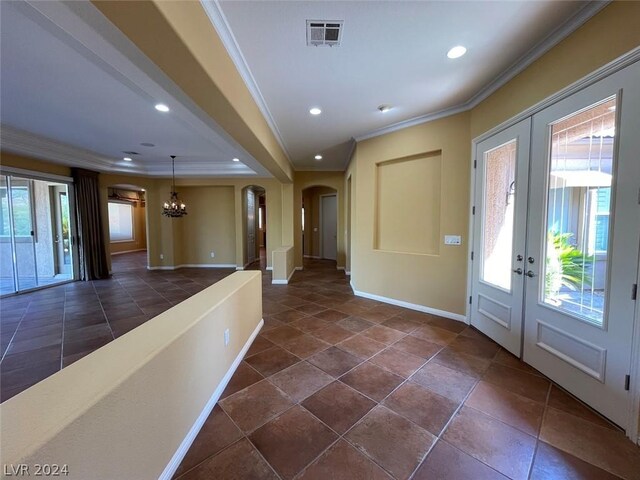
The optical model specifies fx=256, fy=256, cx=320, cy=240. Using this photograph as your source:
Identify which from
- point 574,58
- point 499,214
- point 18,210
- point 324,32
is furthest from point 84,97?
point 499,214

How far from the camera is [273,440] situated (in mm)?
1628

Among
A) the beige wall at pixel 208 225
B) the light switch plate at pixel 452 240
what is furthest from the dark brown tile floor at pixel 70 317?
the light switch plate at pixel 452 240

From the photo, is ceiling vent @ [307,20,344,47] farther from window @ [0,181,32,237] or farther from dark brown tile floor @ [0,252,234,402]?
window @ [0,181,32,237]

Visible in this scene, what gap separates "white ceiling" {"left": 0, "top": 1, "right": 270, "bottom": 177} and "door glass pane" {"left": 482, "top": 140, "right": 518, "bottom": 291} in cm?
317

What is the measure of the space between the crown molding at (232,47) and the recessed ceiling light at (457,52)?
6.04 ft

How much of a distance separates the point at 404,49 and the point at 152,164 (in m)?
6.86

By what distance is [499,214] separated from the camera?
2906 millimetres

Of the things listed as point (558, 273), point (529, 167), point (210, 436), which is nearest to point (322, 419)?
point (210, 436)

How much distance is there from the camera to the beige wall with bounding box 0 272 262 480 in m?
0.78

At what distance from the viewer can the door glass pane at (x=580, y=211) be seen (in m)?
1.85

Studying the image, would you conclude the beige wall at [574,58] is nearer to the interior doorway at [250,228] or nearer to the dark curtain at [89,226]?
the interior doorway at [250,228]

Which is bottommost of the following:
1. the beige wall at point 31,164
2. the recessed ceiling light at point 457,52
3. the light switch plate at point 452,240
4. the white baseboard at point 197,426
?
the white baseboard at point 197,426

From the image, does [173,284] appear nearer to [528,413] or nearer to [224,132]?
[224,132]

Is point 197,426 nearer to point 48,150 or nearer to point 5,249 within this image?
point 48,150
